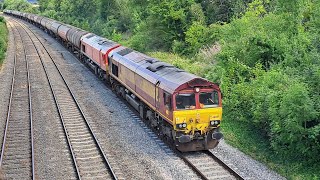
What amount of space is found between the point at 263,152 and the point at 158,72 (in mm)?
5642

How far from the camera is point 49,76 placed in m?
32.3

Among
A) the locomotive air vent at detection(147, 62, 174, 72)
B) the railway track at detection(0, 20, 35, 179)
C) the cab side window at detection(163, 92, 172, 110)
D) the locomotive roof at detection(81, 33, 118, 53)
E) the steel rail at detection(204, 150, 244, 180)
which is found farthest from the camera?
the locomotive roof at detection(81, 33, 118, 53)

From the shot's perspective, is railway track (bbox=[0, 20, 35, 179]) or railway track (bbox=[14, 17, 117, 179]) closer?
railway track (bbox=[14, 17, 117, 179])

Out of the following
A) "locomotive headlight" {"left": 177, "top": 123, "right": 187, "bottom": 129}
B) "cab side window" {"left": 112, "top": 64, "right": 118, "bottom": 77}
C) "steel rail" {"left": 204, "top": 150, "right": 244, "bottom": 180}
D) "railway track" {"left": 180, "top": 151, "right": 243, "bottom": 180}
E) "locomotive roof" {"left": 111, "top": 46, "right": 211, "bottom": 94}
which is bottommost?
"railway track" {"left": 180, "top": 151, "right": 243, "bottom": 180}

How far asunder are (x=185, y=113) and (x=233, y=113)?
478 cm

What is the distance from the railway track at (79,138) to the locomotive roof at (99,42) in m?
3.54

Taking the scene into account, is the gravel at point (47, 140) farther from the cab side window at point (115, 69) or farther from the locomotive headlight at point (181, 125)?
the locomotive headlight at point (181, 125)

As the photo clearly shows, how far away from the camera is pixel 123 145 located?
17719mm

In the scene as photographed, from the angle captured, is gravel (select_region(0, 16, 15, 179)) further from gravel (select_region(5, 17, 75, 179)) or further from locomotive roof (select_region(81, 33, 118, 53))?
locomotive roof (select_region(81, 33, 118, 53))

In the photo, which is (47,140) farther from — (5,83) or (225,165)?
(5,83)

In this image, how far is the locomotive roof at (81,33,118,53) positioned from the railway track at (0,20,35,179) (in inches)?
220

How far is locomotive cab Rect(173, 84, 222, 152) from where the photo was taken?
1597 cm

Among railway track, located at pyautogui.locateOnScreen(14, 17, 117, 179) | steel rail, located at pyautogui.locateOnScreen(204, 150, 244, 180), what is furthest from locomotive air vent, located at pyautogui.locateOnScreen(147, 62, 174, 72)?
steel rail, located at pyautogui.locateOnScreen(204, 150, 244, 180)

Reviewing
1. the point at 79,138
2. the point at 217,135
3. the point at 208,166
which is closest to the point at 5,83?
the point at 79,138
